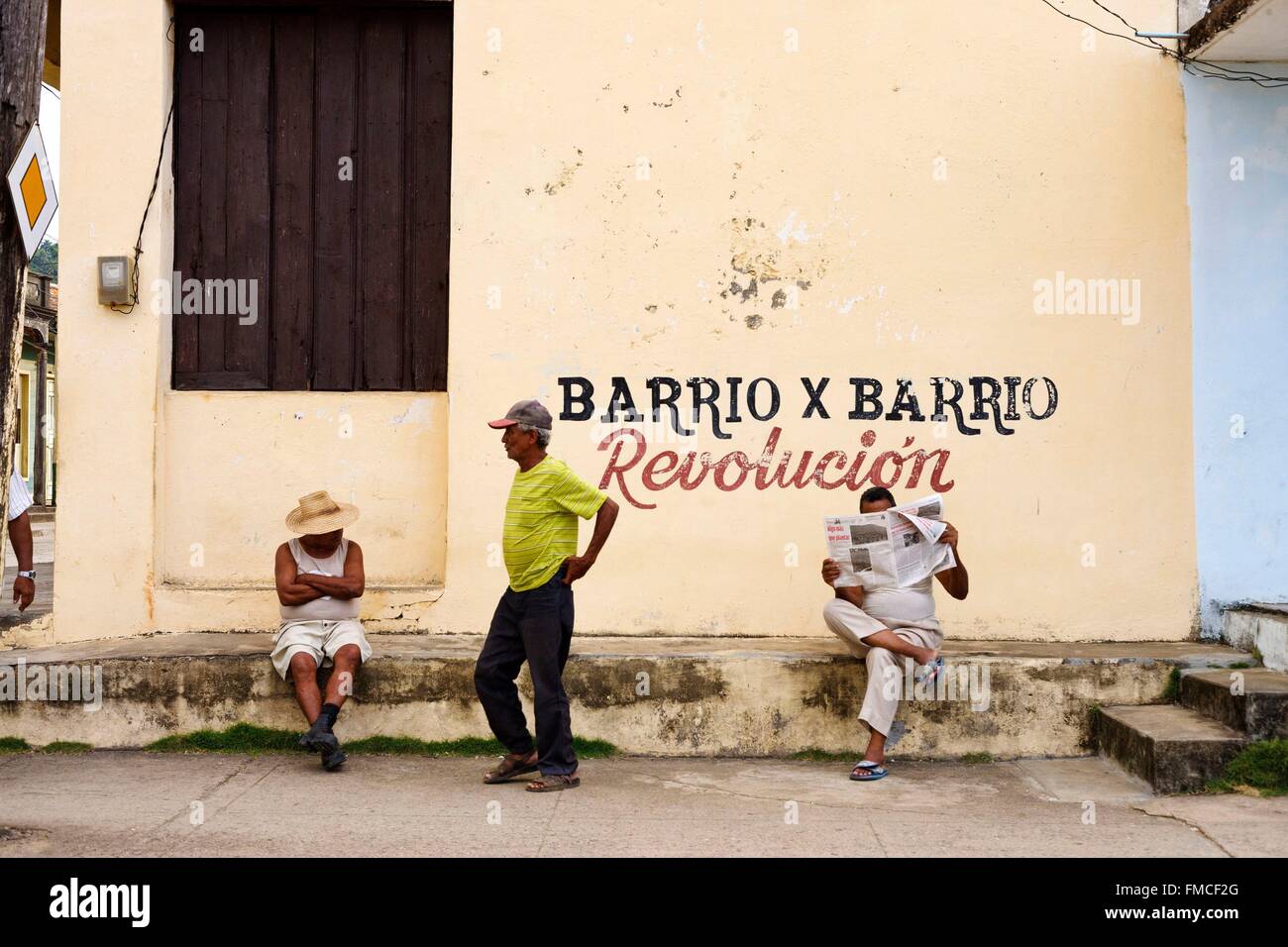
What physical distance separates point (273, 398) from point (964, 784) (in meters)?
4.48

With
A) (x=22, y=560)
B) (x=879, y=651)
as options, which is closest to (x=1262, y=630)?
(x=879, y=651)

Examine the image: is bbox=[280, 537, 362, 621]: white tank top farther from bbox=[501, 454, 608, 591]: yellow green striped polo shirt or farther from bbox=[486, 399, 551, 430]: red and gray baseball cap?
bbox=[486, 399, 551, 430]: red and gray baseball cap

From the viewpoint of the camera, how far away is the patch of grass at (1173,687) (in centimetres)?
682

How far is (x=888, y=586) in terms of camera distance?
21.7 feet

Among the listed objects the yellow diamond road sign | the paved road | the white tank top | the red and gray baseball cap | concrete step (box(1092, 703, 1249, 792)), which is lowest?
the paved road

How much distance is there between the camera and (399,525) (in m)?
7.83

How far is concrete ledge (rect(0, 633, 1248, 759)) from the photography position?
6848 millimetres

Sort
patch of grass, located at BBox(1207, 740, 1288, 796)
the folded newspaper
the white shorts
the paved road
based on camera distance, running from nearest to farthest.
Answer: the paved road
patch of grass, located at BBox(1207, 740, 1288, 796)
the folded newspaper
the white shorts

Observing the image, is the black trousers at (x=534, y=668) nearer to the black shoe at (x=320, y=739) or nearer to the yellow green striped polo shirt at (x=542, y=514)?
the yellow green striped polo shirt at (x=542, y=514)

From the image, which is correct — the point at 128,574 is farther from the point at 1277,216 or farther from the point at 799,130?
the point at 1277,216

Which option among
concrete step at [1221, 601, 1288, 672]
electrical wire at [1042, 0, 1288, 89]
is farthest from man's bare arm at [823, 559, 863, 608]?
electrical wire at [1042, 0, 1288, 89]

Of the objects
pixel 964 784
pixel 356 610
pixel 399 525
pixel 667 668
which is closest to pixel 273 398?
pixel 399 525

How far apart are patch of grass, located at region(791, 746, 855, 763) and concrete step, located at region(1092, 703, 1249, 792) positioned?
1.34 m

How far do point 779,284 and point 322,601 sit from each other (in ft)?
10.1
